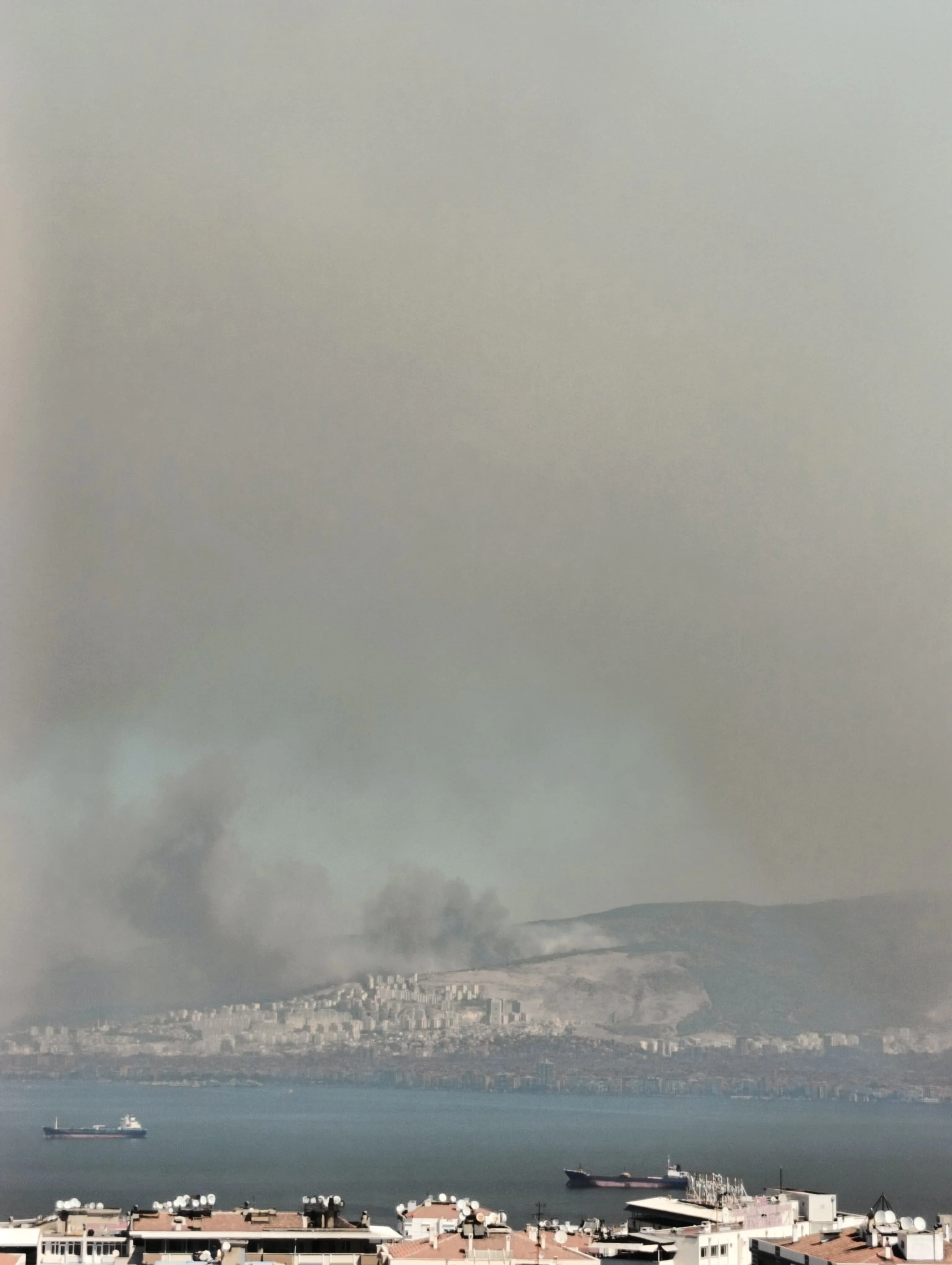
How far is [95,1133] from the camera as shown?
63688mm

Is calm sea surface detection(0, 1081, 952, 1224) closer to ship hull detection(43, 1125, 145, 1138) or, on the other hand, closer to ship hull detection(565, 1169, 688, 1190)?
ship hull detection(43, 1125, 145, 1138)

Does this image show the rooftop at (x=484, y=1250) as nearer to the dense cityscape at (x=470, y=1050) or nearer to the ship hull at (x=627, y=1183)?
the ship hull at (x=627, y=1183)

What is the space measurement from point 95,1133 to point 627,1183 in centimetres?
2605

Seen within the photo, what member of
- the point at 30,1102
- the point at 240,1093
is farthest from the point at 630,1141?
the point at 240,1093

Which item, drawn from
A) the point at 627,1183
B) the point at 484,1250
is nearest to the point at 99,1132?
the point at 627,1183

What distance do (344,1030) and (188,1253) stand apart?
10749 cm

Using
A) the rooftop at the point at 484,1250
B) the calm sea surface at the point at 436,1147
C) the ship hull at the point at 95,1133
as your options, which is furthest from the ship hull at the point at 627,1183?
the rooftop at the point at 484,1250

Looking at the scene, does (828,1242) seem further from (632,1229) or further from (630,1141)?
(630,1141)

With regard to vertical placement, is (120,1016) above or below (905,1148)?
above

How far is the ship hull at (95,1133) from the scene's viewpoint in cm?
6316

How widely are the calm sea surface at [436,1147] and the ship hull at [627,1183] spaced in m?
0.90

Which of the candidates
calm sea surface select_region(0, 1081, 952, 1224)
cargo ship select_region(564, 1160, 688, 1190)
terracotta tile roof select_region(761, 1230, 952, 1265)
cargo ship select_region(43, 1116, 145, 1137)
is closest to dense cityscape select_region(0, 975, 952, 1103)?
calm sea surface select_region(0, 1081, 952, 1224)

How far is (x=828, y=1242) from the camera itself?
15508mm

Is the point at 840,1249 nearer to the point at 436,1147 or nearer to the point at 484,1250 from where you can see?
the point at 484,1250
